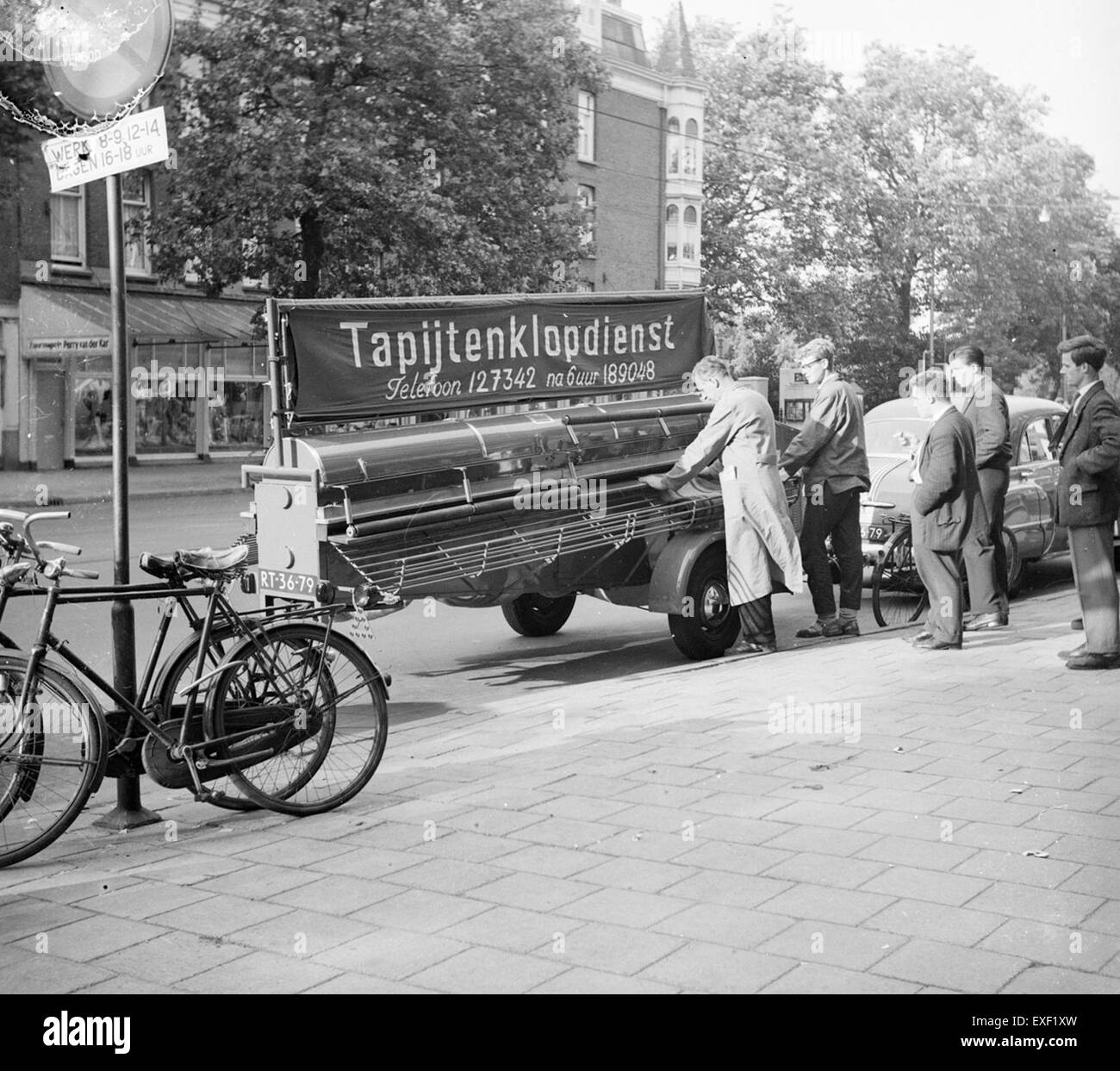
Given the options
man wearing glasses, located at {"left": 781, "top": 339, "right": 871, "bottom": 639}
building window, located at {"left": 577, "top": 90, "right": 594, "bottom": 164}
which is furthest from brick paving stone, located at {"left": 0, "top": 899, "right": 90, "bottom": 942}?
building window, located at {"left": 577, "top": 90, "right": 594, "bottom": 164}

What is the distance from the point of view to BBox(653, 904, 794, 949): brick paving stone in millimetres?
4039

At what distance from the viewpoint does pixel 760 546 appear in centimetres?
893

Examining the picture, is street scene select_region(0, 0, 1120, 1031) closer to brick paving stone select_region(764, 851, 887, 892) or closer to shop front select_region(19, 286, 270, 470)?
brick paving stone select_region(764, 851, 887, 892)

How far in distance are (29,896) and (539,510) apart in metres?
4.34

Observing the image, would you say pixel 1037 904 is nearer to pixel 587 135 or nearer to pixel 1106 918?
pixel 1106 918

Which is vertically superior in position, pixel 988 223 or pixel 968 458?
pixel 988 223

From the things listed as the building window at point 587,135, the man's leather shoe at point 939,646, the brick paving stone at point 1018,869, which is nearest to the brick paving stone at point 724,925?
the brick paving stone at point 1018,869

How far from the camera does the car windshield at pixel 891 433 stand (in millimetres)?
13023

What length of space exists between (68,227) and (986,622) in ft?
83.8

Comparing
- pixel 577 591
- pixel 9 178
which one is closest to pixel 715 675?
pixel 577 591

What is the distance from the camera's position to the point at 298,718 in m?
5.49

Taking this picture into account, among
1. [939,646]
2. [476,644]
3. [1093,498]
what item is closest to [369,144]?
[476,644]

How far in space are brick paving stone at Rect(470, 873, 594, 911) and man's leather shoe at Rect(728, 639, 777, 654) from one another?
462cm

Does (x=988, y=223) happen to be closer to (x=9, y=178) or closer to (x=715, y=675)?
(x=9, y=178)
